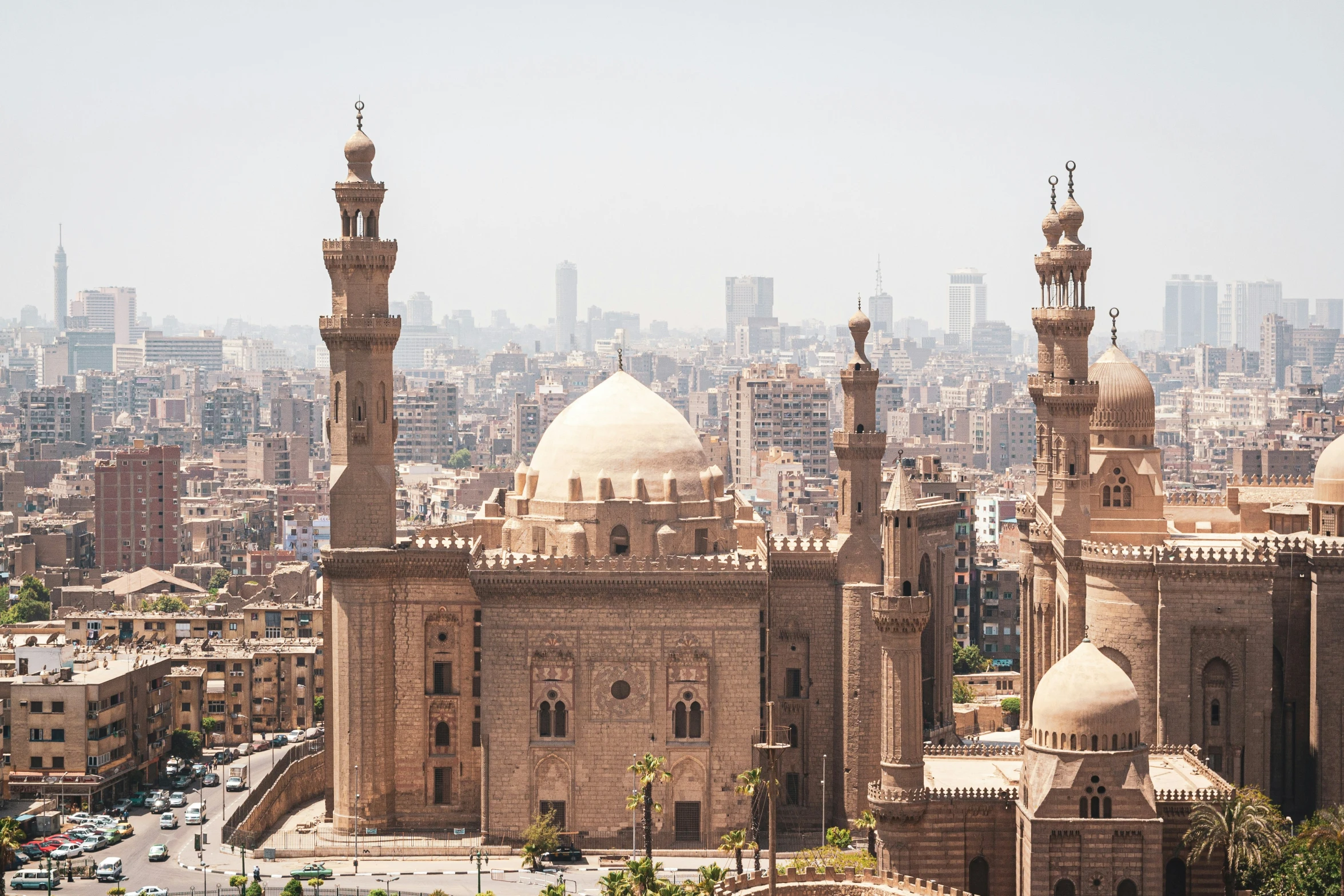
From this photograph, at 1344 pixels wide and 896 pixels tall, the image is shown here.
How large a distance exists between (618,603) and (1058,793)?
15.6m

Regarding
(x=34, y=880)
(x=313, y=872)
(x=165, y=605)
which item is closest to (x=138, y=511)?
(x=165, y=605)

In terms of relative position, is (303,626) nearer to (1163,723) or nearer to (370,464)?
(370,464)

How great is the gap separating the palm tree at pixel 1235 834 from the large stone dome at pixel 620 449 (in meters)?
18.5

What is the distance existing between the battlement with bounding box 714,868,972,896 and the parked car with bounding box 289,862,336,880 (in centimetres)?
1313

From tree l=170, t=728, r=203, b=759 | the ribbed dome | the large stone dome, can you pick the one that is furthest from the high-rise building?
the ribbed dome

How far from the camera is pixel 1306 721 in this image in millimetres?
59750

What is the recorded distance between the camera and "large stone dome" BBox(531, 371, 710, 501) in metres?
63.5

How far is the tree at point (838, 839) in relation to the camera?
185 ft

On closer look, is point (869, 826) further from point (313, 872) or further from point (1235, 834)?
point (313, 872)

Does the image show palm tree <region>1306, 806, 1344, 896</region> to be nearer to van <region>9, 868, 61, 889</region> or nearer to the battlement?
the battlement

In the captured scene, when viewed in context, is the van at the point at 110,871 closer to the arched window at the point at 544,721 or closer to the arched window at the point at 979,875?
the arched window at the point at 544,721

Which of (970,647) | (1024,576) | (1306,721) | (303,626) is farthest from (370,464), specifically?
(970,647)

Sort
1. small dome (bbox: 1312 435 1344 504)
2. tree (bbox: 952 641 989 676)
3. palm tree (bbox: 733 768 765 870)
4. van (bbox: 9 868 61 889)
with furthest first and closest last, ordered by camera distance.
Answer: tree (bbox: 952 641 989 676), small dome (bbox: 1312 435 1344 504), van (bbox: 9 868 61 889), palm tree (bbox: 733 768 765 870)

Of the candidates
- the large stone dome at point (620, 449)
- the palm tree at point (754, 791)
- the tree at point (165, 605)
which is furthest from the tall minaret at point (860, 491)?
the tree at point (165, 605)
